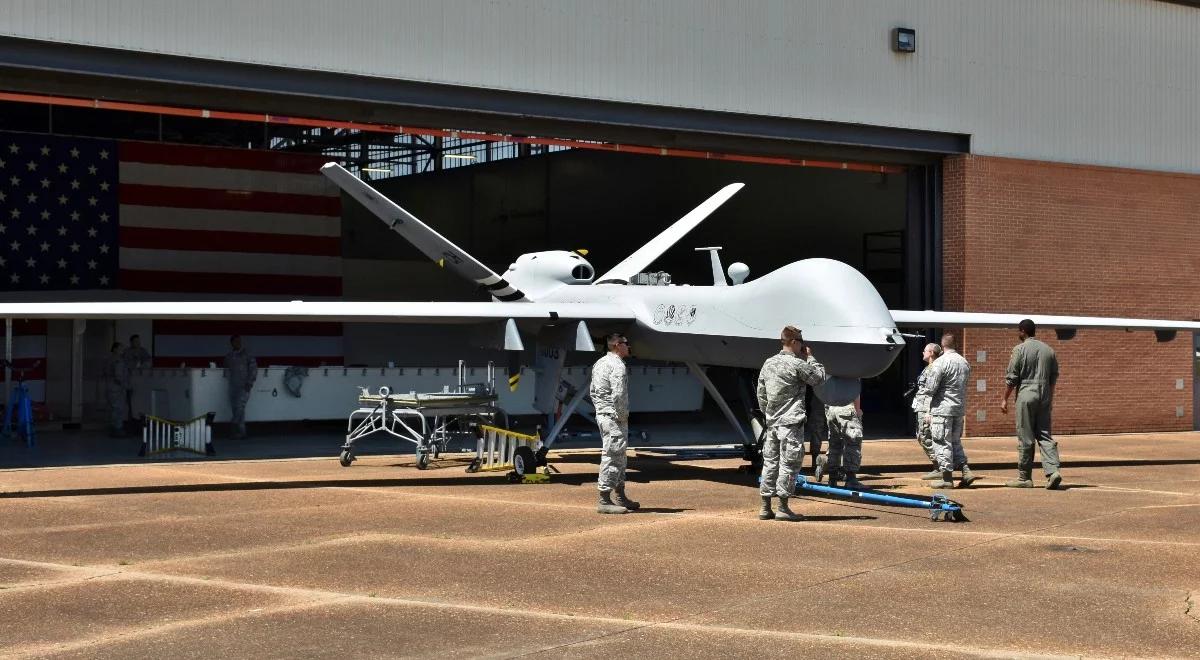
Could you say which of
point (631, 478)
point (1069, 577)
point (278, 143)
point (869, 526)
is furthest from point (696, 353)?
point (278, 143)

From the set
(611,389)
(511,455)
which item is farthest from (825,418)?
(511,455)

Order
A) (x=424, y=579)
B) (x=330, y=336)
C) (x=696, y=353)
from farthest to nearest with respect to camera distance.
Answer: (x=330, y=336) → (x=696, y=353) → (x=424, y=579)

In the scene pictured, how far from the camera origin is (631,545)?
978cm

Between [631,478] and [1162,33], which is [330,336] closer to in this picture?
[631,478]

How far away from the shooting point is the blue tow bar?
11.3 meters

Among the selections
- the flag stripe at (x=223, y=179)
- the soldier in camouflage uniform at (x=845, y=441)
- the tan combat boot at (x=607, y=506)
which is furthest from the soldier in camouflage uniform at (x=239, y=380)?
the soldier in camouflage uniform at (x=845, y=441)

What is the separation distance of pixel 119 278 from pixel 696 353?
48.8ft

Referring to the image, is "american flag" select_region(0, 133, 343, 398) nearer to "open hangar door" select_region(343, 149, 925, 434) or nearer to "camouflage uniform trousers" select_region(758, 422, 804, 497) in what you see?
"open hangar door" select_region(343, 149, 925, 434)

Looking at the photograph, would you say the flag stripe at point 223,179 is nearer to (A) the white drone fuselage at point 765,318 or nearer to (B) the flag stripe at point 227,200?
(B) the flag stripe at point 227,200

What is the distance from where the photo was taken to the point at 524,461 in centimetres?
1459

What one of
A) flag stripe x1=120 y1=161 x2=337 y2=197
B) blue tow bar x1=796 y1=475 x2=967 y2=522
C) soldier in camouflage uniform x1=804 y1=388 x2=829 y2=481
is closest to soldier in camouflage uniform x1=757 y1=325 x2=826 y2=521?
blue tow bar x1=796 y1=475 x2=967 y2=522

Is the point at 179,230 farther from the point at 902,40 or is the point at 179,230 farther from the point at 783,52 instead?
the point at 902,40

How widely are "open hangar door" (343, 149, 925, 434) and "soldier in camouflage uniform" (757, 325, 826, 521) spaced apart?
15946 mm

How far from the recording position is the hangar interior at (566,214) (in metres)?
27.8
